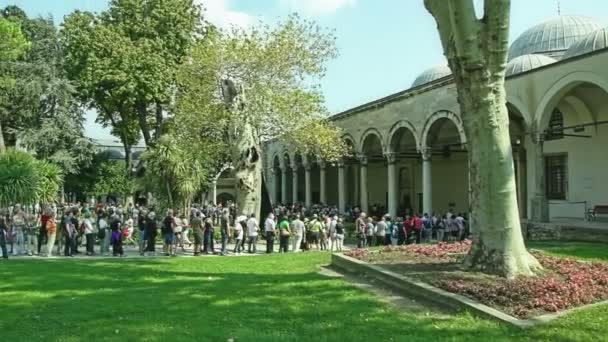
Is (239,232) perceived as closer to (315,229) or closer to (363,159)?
(315,229)

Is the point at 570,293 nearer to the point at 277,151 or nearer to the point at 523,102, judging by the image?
the point at 523,102

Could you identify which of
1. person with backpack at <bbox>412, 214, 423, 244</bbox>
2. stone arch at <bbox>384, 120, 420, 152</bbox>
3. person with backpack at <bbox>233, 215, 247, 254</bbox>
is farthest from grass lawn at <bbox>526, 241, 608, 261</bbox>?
stone arch at <bbox>384, 120, 420, 152</bbox>

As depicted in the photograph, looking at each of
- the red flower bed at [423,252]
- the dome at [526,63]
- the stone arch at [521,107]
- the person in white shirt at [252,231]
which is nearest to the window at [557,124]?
the stone arch at [521,107]

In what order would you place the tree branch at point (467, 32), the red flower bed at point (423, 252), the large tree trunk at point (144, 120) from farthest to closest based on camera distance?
the large tree trunk at point (144, 120)
the red flower bed at point (423, 252)
the tree branch at point (467, 32)

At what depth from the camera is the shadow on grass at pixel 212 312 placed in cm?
635

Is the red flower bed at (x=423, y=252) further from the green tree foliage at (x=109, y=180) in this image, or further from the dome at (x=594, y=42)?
the green tree foliage at (x=109, y=180)

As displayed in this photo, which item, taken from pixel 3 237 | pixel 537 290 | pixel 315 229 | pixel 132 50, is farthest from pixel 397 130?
pixel 537 290

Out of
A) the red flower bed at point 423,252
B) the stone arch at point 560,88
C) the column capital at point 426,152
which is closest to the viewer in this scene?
the red flower bed at point 423,252

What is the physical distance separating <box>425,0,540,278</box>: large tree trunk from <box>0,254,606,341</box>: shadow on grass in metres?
1.74

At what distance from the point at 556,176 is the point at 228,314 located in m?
21.6

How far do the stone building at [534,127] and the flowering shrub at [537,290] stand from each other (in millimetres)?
12659

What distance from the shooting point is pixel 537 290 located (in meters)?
7.38

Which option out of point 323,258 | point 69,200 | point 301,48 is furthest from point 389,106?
point 69,200

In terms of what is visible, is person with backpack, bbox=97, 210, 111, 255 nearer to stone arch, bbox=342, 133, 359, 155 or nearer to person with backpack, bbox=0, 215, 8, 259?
person with backpack, bbox=0, 215, 8, 259
